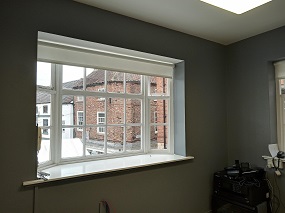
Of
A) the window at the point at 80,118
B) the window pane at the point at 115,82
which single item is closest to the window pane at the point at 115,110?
the window pane at the point at 115,82

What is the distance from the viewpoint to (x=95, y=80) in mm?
2574

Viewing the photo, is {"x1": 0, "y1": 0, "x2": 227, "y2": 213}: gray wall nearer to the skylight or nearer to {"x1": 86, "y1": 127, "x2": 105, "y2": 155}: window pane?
{"x1": 86, "y1": 127, "x2": 105, "y2": 155}: window pane

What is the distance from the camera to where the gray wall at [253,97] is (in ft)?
9.02

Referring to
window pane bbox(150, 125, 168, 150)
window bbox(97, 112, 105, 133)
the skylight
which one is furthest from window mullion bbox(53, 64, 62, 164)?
the skylight

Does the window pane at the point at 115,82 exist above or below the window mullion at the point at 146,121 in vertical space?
above

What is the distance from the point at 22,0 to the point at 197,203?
3014 mm

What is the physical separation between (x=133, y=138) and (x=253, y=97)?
5.84ft

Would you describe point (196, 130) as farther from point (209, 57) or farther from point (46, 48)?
point (46, 48)

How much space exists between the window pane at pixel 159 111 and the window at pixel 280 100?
1.51 m

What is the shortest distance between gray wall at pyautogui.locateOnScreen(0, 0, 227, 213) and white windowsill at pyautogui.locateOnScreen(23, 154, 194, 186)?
0.07 m

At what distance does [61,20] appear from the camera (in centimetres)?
194

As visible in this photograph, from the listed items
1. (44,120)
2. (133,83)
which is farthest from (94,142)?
(133,83)

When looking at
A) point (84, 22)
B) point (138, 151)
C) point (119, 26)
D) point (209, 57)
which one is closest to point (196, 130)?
point (138, 151)

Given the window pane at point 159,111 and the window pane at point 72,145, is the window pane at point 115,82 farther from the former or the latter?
the window pane at point 72,145
